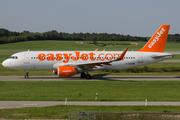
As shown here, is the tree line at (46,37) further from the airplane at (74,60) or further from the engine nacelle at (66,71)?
the engine nacelle at (66,71)

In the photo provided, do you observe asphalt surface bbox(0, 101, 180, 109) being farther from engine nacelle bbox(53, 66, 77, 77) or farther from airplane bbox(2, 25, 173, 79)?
airplane bbox(2, 25, 173, 79)

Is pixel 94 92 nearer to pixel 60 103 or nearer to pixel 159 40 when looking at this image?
pixel 60 103

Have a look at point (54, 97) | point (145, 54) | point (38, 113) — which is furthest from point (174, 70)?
point (38, 113)

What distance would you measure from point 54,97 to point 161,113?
35.7 ft

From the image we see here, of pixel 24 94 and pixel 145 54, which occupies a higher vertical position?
pixel 145 54

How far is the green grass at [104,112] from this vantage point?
16.2 m

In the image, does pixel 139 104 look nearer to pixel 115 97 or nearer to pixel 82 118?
pixel 115 97

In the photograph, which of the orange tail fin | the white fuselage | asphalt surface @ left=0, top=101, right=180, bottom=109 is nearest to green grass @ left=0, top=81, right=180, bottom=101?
asphalt surface @ left=0, top=101, right=180, bottom=109

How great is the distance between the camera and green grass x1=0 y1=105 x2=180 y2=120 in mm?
16234

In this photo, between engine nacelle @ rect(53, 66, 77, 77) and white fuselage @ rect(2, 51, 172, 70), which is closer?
engine nacelle @ rect(53, 66, 77, 77)

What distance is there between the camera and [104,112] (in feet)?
56.6

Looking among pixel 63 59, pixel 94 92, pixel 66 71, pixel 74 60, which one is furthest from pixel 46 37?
pixel 94 92

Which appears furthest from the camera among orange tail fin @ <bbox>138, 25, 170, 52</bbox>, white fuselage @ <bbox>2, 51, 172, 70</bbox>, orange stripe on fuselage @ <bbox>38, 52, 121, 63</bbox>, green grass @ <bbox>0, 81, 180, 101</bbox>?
orange tail fin @ <bbox>138, 25, 170, 52</bbox>

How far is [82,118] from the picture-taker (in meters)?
14.7
